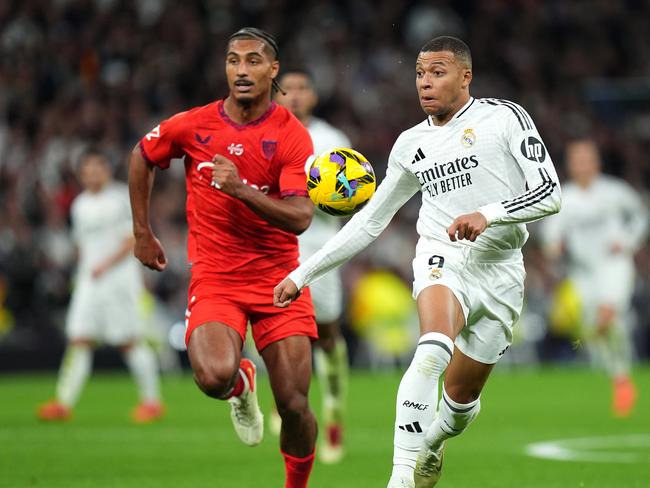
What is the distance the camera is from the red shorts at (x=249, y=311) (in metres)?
7.07

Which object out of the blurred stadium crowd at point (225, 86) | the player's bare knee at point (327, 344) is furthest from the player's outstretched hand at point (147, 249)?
the blurred stadium crowd at point (225, 86)

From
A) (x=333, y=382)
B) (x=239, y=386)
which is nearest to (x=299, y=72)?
(x=333, y=382)

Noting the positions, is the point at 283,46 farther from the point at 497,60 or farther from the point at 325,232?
the point at 325,232

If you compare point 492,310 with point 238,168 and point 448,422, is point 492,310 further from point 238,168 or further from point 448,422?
point 238,168

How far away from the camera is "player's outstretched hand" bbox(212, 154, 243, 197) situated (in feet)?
21.6

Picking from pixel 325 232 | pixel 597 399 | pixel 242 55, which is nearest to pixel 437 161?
pixel 242 55

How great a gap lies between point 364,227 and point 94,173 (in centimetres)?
697

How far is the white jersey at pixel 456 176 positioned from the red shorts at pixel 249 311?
56cm

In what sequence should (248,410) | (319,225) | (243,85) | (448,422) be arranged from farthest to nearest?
1. (319,225)
2. (248,410)
3. (243,85)
4. (448,422)

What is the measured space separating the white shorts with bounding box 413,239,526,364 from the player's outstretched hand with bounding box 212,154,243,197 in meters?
1.05

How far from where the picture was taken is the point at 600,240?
14.1 meters

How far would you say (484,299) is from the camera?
6.84m

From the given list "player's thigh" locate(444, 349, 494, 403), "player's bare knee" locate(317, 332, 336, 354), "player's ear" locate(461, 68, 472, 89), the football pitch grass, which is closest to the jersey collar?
"player's ear" locate(461, 68, 472, 89)

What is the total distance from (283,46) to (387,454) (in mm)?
14534
